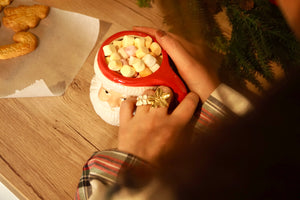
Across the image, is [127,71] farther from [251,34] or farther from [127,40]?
[251,34]

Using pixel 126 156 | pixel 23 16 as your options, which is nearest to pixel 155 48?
pixel 126 156

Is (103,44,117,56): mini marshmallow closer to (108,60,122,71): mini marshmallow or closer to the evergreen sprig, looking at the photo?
(108,60,122,71): mini marshmallow

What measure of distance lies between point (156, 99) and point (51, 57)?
44 cm

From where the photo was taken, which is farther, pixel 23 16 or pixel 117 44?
pixel 23 16

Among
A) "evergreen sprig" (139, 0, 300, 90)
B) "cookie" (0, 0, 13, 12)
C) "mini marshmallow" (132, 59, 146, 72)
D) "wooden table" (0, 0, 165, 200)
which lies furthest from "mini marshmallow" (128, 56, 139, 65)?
"cookie" (0, 0, 13, 12)

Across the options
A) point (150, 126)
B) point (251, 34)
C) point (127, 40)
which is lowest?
point (150, 126)

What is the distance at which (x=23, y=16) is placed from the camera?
2.76 ft

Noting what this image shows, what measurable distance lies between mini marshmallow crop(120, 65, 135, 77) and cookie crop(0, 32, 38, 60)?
1.33ft

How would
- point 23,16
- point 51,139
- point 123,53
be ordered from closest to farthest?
1. point 123,53
2. point 51,139
3. point 23,16

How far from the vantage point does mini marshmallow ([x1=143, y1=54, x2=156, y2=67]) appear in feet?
1.96

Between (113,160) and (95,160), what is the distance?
0.16ft

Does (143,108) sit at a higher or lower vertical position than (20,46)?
higher

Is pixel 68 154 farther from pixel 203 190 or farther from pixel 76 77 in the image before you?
pixel 203 190

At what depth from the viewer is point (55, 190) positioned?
67 centimetres
